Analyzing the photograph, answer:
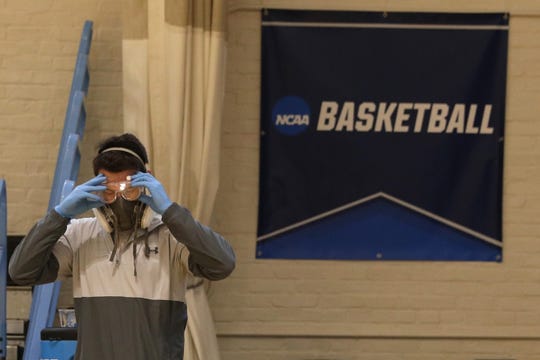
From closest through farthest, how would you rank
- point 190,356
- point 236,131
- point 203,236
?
point 203,236 → point 190,356 → point 236,131

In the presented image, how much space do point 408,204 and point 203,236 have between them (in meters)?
3.28

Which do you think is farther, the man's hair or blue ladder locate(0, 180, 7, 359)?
blue ladder locate(0, 180, 7, 359)

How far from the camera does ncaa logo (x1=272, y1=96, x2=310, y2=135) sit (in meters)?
5.81

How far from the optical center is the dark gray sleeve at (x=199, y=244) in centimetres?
268

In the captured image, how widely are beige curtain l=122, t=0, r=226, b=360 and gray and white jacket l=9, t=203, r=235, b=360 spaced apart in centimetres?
232

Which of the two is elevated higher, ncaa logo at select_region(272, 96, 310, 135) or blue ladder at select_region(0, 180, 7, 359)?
ncaa logo at select_region(272, 96, 310, 135)

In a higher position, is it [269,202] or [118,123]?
[118,123]

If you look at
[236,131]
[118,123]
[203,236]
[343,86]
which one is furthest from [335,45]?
[203,236]

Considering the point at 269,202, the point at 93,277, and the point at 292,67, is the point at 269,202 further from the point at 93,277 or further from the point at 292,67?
the point at 93,277

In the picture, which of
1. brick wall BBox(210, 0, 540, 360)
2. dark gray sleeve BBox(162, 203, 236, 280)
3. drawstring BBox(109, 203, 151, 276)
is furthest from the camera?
brick wall BBox(210, 0, 540, 360)

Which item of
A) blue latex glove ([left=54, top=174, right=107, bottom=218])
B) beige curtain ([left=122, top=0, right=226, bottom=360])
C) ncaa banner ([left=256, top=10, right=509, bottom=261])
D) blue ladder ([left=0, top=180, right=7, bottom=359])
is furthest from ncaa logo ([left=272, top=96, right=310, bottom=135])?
blue latex glove ([left=54, top=174, right=107, bottom=218])

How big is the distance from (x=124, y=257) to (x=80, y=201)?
7.6 inches

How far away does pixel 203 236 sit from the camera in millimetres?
2703

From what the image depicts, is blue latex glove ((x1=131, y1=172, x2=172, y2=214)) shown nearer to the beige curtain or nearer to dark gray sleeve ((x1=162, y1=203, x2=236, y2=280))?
dark gray sleeve ((x1=162, y1=203, x2=236, y2=280))
